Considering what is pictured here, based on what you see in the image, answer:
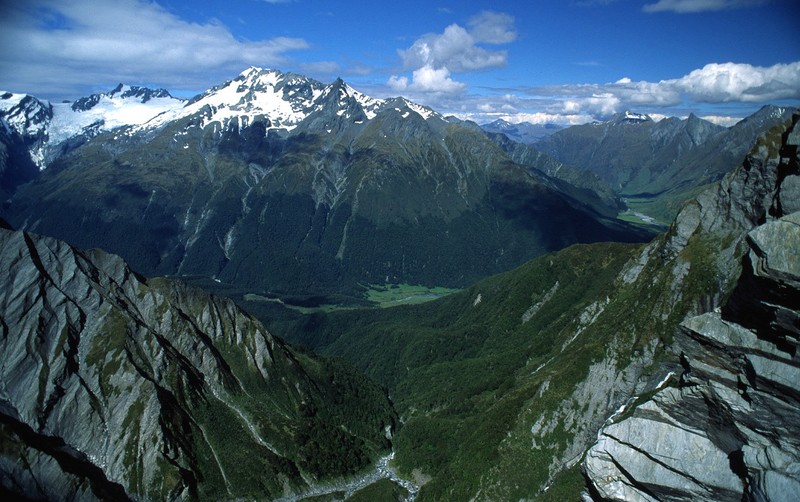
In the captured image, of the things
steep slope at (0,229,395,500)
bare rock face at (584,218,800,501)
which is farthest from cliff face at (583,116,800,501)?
steep slope at (0,229,395,500)

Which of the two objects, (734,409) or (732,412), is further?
(732,412)

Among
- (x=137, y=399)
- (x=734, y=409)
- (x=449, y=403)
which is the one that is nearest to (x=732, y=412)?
(x=734, y=409)

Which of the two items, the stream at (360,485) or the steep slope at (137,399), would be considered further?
the stream at (360,485)

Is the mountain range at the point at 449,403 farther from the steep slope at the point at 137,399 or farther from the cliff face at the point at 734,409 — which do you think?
the steep slope at the point at 137,399

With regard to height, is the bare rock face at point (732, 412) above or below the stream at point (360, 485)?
above

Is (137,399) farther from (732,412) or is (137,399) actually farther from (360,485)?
(732,412)

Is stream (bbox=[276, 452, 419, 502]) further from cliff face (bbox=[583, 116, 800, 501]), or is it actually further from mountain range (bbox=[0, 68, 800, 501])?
cliff face (bbox=[583, 116, 800, 501])

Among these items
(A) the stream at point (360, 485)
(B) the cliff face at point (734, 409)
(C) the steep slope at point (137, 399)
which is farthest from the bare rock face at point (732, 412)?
(A) the stream at point (360, 485)
